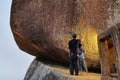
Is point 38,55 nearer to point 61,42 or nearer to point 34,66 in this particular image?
point 34,66

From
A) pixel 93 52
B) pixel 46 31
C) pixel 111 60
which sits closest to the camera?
pixel 111 60

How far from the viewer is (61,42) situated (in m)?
14.9

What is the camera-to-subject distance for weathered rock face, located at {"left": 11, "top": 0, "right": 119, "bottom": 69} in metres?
14.5

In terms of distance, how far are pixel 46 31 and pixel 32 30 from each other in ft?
3.47

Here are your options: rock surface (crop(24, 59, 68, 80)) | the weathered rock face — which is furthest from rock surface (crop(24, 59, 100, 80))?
the weathered rock face

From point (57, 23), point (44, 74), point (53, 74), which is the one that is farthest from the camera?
point (57, 23)

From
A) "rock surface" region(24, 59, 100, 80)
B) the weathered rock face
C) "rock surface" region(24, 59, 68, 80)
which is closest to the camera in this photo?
"rock surface" region(24, 59, 100, 80)

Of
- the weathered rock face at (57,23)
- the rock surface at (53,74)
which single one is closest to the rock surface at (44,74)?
the rock surface at (53,74)

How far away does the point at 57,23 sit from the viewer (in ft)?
51.5

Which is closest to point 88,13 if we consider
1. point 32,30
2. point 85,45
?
point 85,45

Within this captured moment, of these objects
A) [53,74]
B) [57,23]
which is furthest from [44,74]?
[57,23]

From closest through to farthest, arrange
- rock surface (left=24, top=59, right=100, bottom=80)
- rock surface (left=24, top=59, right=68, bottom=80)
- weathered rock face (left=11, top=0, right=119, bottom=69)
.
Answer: rock surface (left=24, top=59, right=100, bottom=80)
rock surface (left=24, top=59, right=68, bottom=80)
weathered rock face (left=11, top=0, right=119, bottom=69)

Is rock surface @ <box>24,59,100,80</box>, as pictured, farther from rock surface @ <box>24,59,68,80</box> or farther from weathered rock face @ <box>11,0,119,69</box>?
weathered rock face @ <box>11,0,119,69</box>

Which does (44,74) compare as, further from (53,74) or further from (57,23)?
(57,23)
